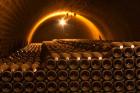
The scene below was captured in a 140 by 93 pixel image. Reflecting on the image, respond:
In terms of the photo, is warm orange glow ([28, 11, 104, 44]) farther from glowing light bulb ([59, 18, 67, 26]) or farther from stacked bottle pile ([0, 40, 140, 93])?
stacked bottle pile ([0, 40, 140, 93])

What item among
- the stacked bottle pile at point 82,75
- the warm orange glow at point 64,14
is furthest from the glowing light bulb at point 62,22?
the stacked bottle pile at point 82,75

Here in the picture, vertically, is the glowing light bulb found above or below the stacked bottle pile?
above

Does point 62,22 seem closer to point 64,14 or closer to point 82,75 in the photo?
point 64,14

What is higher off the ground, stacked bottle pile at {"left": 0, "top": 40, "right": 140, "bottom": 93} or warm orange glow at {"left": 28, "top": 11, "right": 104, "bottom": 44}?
warm orange glow at {"left": 28, "top": 11, "right": 104, "bottom": 44}

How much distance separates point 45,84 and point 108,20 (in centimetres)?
1129

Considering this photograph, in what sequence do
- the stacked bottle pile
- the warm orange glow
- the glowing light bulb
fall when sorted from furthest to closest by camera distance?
the glowing light bulb
the warm orange glow
the stacked bottle pile

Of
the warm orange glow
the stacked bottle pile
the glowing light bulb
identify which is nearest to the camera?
the stacked bottle pile

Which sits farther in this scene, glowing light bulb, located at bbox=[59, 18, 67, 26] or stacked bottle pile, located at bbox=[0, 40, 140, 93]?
glowing light bulb, located at bbox=[59, 18, 67, 26]

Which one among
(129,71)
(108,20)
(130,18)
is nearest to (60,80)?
(129,71)

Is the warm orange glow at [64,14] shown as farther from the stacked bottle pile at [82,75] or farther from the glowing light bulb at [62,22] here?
the stacked bottle pile at [82,75]

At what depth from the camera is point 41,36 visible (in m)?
26.4

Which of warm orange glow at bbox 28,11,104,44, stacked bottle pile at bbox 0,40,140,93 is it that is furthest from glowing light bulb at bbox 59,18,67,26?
stacked bottle pile at bbox 0,40,140,93

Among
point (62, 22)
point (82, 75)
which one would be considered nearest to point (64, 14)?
point (62, 22)

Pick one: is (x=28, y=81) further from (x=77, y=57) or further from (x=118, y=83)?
(x=118, y=83)
